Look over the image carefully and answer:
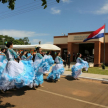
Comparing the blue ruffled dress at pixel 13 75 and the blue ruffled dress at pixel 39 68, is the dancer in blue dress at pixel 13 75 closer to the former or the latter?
the blue ruffled dress at pixel 13 75

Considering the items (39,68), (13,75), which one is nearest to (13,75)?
(13,75)

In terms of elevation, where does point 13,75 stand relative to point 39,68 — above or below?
below

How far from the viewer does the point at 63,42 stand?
882 inches

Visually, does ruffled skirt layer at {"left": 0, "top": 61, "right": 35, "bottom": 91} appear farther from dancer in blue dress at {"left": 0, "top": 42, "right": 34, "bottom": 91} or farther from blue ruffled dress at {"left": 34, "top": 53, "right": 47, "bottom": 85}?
blue ruffled dress at {"left": 34, "top": 53, "right": 47, "bottom": 85}

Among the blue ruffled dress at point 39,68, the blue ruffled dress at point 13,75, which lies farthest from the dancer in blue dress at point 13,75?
the blue ruffled dress at point 39,68

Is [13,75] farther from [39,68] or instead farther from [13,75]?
[39,68]

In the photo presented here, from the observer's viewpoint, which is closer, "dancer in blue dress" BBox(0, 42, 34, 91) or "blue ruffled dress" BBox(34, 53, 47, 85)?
"dancer in blue dress" BBox(0, 42, 34, 91)

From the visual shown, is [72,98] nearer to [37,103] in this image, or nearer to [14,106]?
[37,103]

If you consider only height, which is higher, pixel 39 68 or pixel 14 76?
pixel 39 68

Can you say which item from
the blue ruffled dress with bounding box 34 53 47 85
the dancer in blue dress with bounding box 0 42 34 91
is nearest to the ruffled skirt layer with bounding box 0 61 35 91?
the dancer in blue dress with bounding box 0 42 34 91

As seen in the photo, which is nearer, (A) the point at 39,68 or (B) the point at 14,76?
(B) the point at 14,76

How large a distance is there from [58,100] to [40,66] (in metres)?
1.84

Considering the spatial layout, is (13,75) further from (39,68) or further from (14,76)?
(39,68)

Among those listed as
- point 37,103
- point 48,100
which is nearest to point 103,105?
point 48,100
